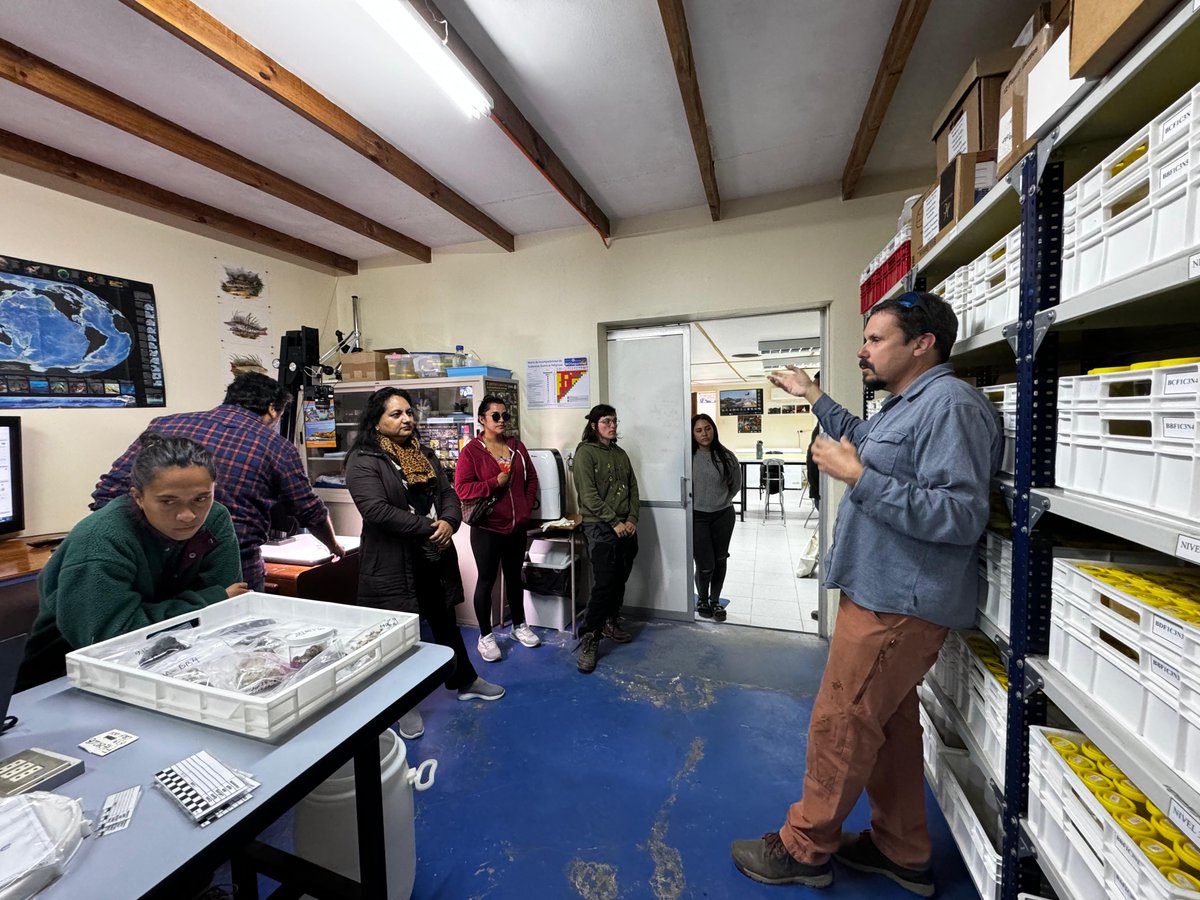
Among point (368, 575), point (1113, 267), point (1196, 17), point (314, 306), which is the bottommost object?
point (368, 575)

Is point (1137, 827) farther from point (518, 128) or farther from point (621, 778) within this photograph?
point (518, 128)

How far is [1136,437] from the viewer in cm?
88

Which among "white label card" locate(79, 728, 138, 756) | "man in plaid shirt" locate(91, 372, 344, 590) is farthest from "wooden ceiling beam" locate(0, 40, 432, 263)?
"white label card" locate(79, 728, 138, 756)

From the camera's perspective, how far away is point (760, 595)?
4.11 meters

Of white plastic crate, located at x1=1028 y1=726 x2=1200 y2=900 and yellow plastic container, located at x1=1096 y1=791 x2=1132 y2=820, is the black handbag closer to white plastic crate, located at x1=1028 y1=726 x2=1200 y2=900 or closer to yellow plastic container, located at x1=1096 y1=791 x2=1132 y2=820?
→ white plastic crate, located at x1=1028 y1=726 x2=1200 y2=900

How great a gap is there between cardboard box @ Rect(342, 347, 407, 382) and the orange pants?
3.41 m

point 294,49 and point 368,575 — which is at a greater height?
point 294,49

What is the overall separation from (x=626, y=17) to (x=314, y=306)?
3.35 metres

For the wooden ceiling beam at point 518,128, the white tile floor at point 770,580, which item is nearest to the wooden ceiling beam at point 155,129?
the wooden ceiling beam at point 518,128

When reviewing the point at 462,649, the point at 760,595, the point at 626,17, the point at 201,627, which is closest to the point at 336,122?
the point at 626,17

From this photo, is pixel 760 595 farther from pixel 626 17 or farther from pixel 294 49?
pixel 294 49

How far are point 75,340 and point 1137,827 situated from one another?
4.35 m

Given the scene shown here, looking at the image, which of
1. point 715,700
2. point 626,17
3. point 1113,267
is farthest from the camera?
point 715,700

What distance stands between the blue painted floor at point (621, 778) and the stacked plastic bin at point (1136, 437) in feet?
4.70
